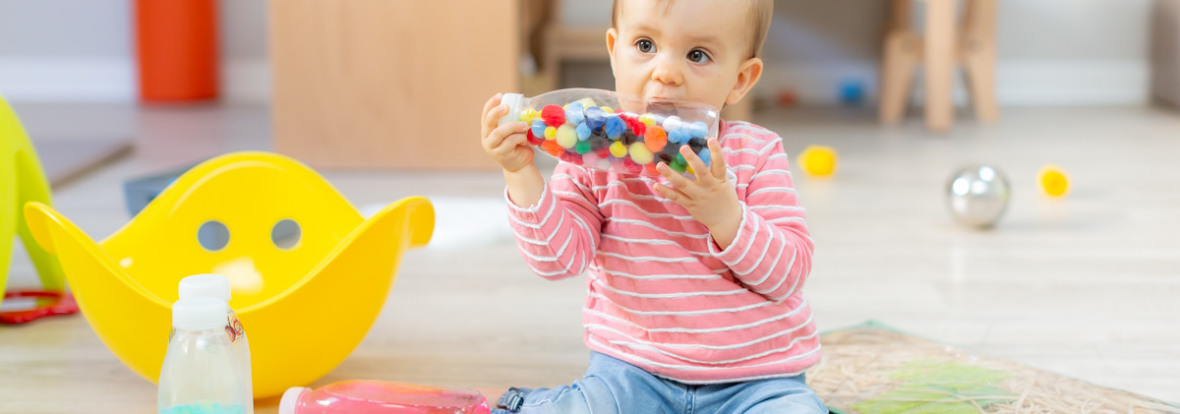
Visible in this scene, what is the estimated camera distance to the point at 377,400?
977 mm

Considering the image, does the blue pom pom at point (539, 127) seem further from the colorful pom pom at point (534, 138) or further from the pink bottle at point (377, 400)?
the pink bottle at point (377, 400)

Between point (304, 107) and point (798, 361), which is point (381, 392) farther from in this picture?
point (304, 107)

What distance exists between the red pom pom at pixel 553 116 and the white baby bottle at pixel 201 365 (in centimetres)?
26

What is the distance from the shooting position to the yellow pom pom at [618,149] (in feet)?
2.86

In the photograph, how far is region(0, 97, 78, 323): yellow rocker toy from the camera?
127 centimetres

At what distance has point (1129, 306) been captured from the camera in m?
1.46

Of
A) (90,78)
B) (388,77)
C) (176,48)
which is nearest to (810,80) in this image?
(388,77)

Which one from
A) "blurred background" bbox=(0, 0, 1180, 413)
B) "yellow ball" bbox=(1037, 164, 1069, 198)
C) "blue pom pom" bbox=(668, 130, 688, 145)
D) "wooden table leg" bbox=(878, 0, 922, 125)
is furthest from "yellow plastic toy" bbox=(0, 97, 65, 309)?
"wooden table leg" bbox=(878, 0, 922, 125)

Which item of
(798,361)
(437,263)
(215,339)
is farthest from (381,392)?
(437,263)

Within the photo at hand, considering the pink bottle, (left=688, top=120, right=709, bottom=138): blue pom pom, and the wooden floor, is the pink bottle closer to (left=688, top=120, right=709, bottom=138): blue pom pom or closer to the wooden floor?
the wooden floor

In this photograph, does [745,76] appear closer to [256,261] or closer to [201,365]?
[201,365]

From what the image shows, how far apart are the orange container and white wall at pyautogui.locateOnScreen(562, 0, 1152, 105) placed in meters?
1.04

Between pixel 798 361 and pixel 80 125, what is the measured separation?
8.11ft

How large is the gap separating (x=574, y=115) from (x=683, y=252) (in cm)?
16
